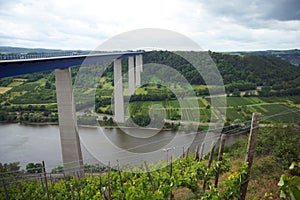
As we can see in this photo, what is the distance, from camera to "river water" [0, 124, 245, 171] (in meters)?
8.78

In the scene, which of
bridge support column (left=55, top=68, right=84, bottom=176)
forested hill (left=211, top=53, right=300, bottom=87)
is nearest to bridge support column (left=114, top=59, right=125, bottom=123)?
bridge support column (left=55, top=68, right=84, bottom=176)

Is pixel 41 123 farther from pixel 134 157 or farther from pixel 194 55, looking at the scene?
pixel 194 55

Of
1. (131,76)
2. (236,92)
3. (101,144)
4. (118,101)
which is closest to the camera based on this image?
(101,144)

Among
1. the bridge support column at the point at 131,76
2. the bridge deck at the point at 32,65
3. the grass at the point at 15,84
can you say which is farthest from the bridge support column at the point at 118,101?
the grass at the point at 15,84

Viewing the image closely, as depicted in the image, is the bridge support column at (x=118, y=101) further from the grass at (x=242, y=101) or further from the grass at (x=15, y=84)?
the grass at (x=15, y=84)

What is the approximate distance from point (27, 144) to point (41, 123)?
4.41 meters

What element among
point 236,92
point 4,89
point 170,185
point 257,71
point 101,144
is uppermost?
point 257,71

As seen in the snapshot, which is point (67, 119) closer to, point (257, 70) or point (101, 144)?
point (101, 144)

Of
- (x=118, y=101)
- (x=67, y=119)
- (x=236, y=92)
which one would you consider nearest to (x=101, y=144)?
(x=118, y=101)

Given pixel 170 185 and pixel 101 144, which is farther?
pixel 101 144

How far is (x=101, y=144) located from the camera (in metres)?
10.3

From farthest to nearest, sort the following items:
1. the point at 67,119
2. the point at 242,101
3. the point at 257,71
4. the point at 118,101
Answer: the point at 257,71 → the point at 242,101 → the point at 118,101 → the point at 67,119

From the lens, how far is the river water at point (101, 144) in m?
8.78

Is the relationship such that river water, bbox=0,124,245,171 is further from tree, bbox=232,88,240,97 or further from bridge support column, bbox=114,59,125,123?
A: tree, bbox=232,88,240,97
